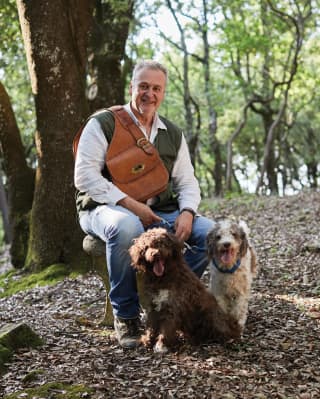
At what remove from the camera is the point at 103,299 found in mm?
6359

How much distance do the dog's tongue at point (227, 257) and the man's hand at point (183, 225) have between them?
36cm

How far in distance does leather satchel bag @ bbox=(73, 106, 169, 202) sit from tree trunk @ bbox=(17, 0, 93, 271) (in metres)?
2.65

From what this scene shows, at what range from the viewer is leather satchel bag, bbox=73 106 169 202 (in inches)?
180

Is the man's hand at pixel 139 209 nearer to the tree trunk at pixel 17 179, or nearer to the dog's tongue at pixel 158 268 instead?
the dog's tongue at pixel 158 268

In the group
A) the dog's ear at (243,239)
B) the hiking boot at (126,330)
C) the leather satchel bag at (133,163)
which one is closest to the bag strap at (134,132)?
the leather satchel bag at (133,163)

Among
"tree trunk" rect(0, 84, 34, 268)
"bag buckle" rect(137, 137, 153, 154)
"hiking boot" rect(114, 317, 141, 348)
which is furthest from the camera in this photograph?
"tree trunk" rect(0, 84, 34, 268)

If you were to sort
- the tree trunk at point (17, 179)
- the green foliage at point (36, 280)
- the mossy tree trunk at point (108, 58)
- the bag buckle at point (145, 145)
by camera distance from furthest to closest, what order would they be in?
the mossy tree trunk at point (108, 58) < the tree trunk at point (17, 179) < the green foliage at point (36, 280) < the bag buckle at point (145, 145)

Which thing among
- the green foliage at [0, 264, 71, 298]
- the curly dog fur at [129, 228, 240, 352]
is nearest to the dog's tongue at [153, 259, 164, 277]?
the curly dog fur at [129, 228, 240, 352]

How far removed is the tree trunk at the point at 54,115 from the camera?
7215 millimetres

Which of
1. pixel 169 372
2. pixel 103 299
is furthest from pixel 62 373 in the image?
pixel 103 299

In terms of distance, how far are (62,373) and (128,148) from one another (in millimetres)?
1955

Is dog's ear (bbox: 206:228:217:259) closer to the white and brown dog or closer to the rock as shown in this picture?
the white and brown dog

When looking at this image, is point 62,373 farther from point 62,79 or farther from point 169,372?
point 62,79

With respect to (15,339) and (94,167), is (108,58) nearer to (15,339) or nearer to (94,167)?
(94,167)
